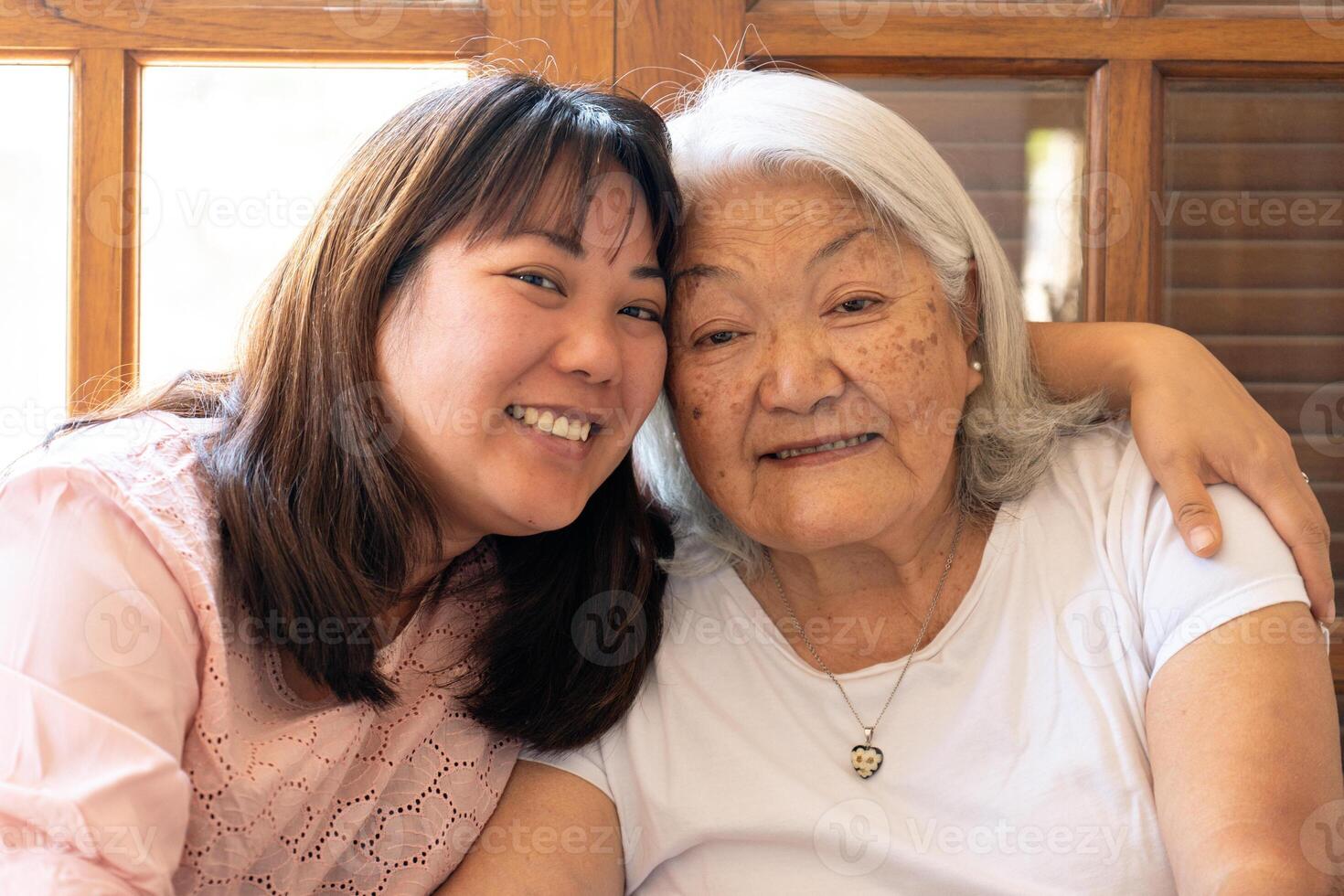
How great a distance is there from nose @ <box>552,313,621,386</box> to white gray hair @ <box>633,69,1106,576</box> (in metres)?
0.26

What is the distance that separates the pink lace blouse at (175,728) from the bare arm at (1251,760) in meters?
0.82

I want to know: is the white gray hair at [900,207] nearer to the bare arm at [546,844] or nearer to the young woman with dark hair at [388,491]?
the young woman with dark hair at [388,491]

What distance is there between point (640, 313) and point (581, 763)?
598 mm

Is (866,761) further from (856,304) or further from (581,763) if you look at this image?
(856,304)

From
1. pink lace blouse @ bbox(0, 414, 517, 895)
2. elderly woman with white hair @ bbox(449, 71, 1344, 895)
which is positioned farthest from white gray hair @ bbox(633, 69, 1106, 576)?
pink lace blouse @ bbox(0, 414, 517, 895)

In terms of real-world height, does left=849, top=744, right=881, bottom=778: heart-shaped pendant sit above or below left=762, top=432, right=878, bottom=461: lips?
below

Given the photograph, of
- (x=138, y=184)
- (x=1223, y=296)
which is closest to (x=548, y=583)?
(x=138, y=184)

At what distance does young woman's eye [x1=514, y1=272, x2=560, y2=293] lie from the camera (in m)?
1.36

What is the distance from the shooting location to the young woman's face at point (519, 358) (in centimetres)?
134

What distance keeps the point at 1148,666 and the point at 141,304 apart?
1569mm

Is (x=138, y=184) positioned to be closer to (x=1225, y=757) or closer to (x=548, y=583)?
(x=548, y=583)

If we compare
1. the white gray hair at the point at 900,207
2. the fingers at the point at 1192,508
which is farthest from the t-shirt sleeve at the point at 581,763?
the fingers at the point at 1192,508

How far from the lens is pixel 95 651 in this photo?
112cm

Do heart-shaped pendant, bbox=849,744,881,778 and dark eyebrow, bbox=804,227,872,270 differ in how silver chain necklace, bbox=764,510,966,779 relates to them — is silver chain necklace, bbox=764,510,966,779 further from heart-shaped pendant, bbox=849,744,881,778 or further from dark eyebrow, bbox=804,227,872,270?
dark eyebrow, bbox=804,227,872,270
